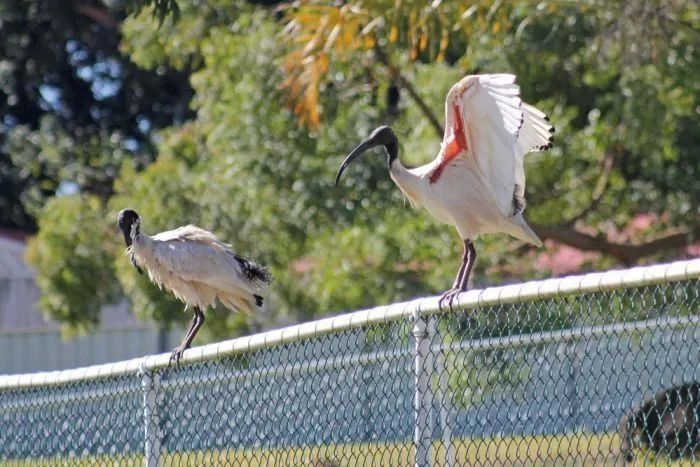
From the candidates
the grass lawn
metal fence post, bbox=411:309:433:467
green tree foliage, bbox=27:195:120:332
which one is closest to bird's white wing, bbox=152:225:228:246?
the grass lawn

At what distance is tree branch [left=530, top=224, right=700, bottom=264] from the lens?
14461mm

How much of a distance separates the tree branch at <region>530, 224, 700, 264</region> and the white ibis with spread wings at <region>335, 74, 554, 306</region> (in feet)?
23.8

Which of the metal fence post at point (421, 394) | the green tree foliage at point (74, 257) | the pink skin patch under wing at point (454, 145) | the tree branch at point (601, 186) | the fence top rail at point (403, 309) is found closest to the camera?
the fence top rail at point (403, 309)

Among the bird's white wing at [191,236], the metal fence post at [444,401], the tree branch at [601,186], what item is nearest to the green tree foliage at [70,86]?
the tree branch at [601,186]

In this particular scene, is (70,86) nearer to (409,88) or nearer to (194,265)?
(409,88)

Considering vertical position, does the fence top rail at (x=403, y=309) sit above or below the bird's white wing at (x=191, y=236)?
above

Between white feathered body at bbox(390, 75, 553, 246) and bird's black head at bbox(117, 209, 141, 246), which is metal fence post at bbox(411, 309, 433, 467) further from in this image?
bird's black head at bbox(117, 209, 141, 246)

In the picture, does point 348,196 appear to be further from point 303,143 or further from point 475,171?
point 475,171

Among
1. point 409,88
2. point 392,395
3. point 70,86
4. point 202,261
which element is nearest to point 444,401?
point 392,395

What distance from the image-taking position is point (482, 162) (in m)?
6.64

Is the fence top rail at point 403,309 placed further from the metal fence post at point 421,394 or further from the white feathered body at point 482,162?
the white feathered body at point 482,162

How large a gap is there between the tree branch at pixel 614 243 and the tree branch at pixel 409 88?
4.35 ft

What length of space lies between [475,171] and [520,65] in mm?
7891

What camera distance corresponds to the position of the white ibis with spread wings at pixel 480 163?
6.40 metres
